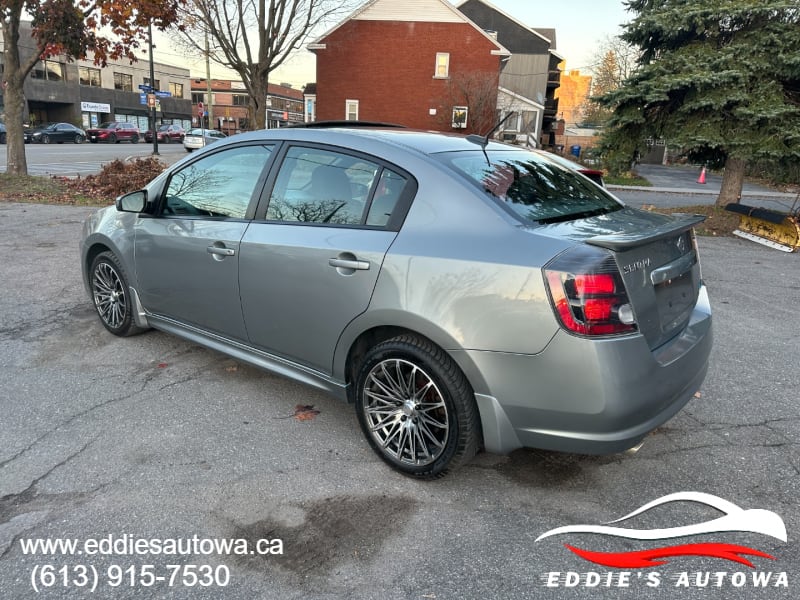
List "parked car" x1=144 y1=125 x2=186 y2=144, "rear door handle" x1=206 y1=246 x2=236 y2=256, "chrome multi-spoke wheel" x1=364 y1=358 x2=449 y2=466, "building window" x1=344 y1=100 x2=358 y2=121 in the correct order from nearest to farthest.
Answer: "chrome multi-spoke wheel" x1=364 y1=358 x2=449 y2=466, "rear door handle" x1=206 y1=246 x2=236 y2=256, "building window" x1=344 y1=100 x2=358 y2=121, "parked car" x1=144 y1=125 x2=186 y2=144

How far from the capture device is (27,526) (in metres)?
2.57

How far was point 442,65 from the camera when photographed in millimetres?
33656

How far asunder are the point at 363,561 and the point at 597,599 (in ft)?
3.06

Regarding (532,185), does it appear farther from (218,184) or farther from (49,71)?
(49,71)

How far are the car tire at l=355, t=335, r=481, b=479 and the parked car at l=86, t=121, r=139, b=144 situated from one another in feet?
155

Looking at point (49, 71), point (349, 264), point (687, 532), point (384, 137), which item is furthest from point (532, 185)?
point (49, 71)

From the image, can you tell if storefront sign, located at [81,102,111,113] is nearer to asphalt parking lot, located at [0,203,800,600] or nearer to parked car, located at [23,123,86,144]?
parked car, located at [23,123,86,144]

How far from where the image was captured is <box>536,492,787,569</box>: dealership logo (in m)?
2.47

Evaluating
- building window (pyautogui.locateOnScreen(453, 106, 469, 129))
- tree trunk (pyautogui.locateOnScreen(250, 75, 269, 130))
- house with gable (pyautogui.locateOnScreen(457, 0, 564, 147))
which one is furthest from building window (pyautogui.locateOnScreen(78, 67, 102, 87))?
building window (pyautogui.locateOnScreen(453, 106, 469, 129))

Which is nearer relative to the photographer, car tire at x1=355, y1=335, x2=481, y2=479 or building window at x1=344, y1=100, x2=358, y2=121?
car tire at x1=355, y1=335, x2=481, y2=479

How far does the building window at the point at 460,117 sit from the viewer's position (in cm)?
3023

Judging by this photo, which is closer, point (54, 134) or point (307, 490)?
point (307, 490)

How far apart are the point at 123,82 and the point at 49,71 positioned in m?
10.4

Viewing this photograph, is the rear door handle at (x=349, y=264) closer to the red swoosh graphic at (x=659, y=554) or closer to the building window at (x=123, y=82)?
the red swoosh graphic at (x=659, y=554)
